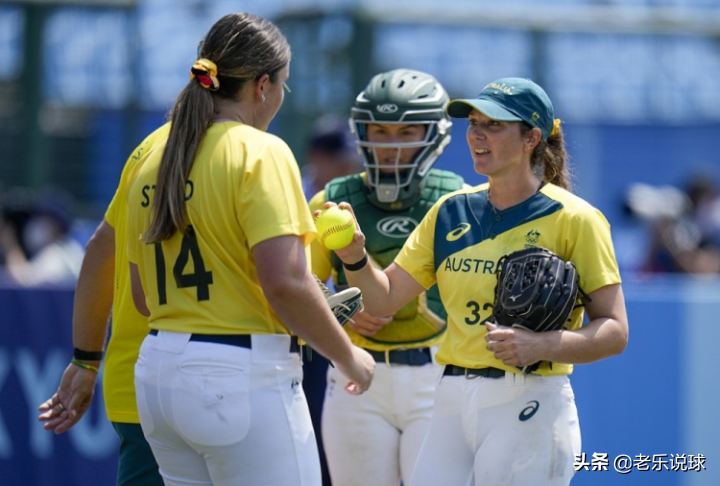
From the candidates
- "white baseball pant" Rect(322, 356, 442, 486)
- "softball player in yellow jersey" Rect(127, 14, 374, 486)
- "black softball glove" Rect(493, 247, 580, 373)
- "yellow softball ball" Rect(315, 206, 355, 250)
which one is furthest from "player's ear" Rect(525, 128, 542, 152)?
"white baseball pant" Rect(322, 356, 442, 486)

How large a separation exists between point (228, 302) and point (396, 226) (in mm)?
1719

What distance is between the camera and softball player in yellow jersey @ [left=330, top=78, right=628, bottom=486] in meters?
3.75

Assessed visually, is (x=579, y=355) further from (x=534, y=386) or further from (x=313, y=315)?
(x=313, y=315)

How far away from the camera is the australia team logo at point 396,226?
5023 millimetres

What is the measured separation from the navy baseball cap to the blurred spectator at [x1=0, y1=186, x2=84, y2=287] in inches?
190

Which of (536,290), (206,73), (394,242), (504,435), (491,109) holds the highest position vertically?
(206,73)

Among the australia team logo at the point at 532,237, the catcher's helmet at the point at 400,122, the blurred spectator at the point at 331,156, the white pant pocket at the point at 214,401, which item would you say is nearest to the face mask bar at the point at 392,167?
the catcher's helmet at the point at 400,122

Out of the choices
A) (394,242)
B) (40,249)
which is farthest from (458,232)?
(40,249)

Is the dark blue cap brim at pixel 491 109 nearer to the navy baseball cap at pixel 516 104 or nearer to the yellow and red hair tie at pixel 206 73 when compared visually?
the navy baseball cap at pixel 516 104

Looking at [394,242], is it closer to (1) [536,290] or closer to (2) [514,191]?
(2) [514,191]

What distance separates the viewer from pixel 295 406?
3.45 meters

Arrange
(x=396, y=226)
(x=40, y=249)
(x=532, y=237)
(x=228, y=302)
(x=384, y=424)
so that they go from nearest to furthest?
(x=228, y=302), (x=532, y=237), (x=384, y=424), (x=396, y=226), (x=40, y=249)

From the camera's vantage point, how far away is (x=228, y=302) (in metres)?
3.45

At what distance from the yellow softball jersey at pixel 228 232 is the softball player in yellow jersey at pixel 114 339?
0.47 m
